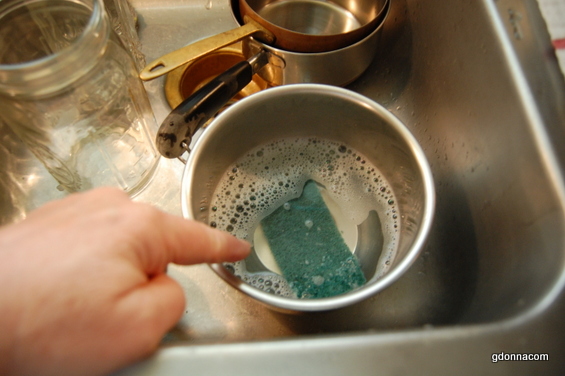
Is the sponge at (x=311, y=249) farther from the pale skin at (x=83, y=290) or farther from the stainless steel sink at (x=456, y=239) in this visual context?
the pale skin at (x=83, y=290)

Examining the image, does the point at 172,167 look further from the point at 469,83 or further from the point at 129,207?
the point at 469,83

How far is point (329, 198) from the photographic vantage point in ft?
1.73

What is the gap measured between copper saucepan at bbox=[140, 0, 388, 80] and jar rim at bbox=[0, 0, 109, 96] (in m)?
0.07

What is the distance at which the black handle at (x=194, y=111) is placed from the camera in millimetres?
432

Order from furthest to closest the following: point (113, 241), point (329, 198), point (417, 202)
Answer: point (329, 198), point (417, 202), point (113, 241)

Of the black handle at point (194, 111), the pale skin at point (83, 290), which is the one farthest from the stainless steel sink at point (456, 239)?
the black handle at point (194, 111)

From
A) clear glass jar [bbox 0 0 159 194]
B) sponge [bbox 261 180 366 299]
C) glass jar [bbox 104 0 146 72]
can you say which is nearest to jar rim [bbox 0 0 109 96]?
clear glass jar [bbox 0 0 159 194]

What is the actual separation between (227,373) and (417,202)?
0.27 meters

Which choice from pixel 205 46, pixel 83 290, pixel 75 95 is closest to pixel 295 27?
pixel 205 46

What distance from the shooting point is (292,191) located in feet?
1.74

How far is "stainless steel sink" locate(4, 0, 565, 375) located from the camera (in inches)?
11.3

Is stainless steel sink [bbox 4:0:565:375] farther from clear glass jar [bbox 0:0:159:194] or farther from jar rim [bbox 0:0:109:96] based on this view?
jar rim [bbox 0:0:109:96]

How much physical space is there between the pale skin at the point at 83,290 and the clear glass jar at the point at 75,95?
14 cm

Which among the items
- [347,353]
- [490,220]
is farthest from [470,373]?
[490,220]
